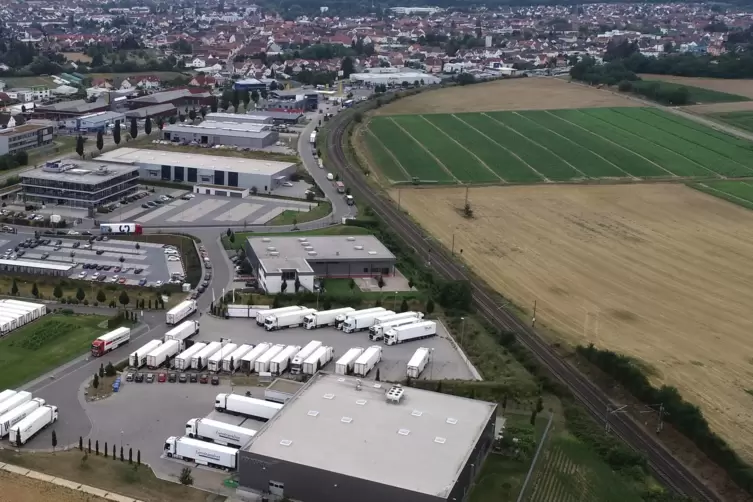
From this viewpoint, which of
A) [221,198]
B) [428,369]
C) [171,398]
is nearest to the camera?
[171,398]

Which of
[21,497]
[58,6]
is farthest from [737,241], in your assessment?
[58,6]

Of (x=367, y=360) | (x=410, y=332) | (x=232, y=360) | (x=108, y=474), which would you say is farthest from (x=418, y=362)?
(x=108, y=474)

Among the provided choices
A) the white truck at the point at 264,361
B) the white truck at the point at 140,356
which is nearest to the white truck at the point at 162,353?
the white truck at the point at 140,356

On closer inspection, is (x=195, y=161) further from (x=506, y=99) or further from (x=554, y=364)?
(x=506, y=99)

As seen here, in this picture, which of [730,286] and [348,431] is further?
[730,286]

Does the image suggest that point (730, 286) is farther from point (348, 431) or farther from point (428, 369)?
point (348, 431)

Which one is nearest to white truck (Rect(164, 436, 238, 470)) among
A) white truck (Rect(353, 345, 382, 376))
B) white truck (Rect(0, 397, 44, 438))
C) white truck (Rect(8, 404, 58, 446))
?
white truck (Rect(8, 404, 58, 446))
